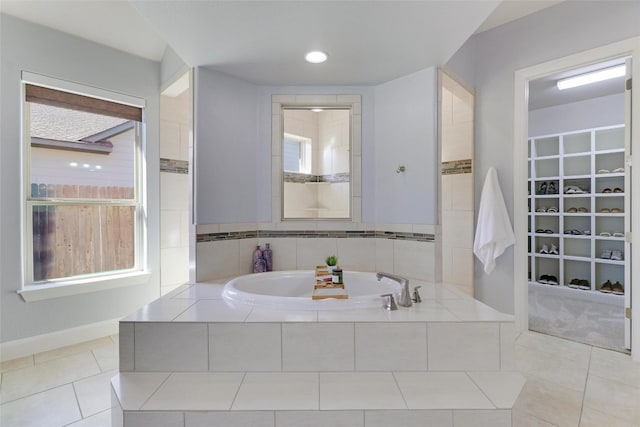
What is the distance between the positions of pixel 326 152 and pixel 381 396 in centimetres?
207

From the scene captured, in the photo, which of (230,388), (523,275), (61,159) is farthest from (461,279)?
(61,159)

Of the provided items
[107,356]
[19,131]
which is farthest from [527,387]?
[19,131]

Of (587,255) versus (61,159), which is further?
(587,255)

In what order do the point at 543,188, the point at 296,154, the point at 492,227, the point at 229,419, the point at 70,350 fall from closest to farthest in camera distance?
the point at 229,419
the point at 70,350
the point at 492,227
the point at 296,154
the point at 543,188

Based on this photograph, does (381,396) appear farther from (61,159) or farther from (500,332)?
(61,159)

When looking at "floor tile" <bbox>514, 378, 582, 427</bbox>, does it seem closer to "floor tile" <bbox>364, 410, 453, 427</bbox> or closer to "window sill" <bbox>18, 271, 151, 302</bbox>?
"floor tile" <bbox>364, 410, 453, 427</bbox>

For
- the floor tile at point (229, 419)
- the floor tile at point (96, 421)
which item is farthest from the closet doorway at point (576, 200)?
the floor tile at point (96, 421)

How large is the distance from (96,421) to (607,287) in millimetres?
4915

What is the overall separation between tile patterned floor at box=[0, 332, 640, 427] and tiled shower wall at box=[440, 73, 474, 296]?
735 mm

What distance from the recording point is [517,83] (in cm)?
268

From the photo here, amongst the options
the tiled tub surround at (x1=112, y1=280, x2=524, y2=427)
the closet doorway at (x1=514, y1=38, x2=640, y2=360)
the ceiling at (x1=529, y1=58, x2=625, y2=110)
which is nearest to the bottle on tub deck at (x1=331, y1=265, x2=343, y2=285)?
the tiled tub surround at (x1=112, y1=280, x2=524, y2=427)

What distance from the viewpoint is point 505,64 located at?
2752 mm

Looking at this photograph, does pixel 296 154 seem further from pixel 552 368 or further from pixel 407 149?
pixel 552 368

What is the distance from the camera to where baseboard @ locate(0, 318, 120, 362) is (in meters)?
2.34
